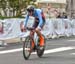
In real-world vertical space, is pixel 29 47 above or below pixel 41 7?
above

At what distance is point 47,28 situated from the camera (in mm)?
27188

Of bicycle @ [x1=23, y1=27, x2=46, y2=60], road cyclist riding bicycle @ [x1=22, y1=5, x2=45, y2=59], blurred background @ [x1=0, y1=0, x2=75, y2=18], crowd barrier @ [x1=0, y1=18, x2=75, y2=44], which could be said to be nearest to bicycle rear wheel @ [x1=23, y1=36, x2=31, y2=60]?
bicycle @ [x1=23, y1=27, x2=46, y2=60]

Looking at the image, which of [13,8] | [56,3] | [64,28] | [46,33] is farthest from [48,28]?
[56,3]

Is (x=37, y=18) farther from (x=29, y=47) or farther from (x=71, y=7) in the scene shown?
(x=71, y=7)

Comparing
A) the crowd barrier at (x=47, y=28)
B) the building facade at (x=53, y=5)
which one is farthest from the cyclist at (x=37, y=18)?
the building facade at (x=53, y=5)

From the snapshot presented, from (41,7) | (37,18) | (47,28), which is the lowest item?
(41,7)

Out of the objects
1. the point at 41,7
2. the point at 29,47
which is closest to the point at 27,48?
the point at 29,47

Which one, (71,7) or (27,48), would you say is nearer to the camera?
(27,48)

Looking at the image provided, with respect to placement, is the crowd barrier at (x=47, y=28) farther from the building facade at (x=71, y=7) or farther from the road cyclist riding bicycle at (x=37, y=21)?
the building facade at (x=71, y=7)

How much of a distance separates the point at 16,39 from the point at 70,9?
1720 inches

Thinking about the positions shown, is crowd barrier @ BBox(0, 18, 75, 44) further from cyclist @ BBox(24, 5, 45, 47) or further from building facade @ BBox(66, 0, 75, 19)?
building facade @ BBox(66, 0, 75, 19)

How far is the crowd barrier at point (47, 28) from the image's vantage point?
2204 cm

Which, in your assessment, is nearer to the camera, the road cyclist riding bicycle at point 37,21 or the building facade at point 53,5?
the road cyclist riding bicycle at point 37,21

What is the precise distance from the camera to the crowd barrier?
22.0m
